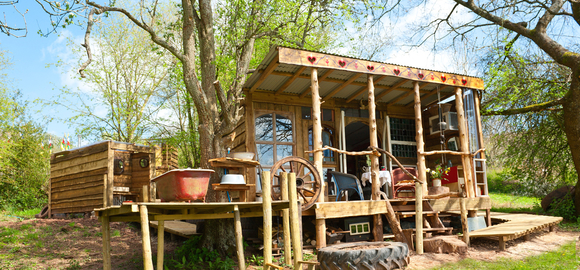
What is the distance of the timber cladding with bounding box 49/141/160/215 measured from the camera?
10.2 m

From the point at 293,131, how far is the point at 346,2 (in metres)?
3.43

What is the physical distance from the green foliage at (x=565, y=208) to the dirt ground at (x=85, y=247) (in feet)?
7.21

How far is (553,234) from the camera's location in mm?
8523

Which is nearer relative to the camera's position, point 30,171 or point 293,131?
point 293,131

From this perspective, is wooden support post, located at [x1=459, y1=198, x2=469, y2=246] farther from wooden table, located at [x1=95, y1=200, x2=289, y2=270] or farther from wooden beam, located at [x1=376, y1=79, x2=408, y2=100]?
wooden table, located at [x1=95, y1=200, x2=289, y2=270]

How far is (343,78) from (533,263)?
4812 mm

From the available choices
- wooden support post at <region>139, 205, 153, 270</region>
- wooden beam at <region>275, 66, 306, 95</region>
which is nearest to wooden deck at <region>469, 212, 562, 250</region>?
wooden beam at <region>275, 66, 306, 95</region>

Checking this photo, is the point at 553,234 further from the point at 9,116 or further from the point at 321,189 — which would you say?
the point at 9,116

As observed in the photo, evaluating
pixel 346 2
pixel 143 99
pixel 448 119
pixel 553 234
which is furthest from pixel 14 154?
pixel 553 234

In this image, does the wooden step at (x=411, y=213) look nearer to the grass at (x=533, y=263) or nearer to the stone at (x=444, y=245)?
the stone at (x=444, y=245)

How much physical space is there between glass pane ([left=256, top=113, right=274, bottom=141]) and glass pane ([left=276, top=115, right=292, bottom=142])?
0.55 ft

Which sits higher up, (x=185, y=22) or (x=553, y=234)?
(x=185, y=22)

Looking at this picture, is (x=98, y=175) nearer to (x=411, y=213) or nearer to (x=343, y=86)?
(x=343, y=86)

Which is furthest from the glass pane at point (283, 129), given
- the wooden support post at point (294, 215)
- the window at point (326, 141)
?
the wooden support post at point (294, 215)
